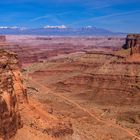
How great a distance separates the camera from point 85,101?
3305 inches

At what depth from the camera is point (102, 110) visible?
7438 cm

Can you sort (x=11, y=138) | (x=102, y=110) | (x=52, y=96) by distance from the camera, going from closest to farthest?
(x=11, y=138) → (x=102, y=110) → (x=52, y=96)

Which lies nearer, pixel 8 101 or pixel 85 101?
pixel 8 101

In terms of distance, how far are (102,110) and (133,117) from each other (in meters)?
6.98

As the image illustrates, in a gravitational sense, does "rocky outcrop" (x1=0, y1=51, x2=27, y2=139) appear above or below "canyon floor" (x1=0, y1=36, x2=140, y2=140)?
above

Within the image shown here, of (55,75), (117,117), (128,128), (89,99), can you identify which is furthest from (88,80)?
(128,128)

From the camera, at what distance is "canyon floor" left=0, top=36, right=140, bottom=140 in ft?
131

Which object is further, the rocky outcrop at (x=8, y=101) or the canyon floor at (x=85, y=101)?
the canyon floor at (x=85, y=101)

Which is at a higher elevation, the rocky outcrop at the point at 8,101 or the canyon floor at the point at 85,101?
the rocky outcrop at the point at 8,101

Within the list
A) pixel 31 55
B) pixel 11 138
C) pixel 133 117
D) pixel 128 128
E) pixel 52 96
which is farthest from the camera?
pixel 31 55

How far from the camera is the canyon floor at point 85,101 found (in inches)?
1577

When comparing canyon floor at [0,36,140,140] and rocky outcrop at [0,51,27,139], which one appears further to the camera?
canyon floor at [0,36,140,140]

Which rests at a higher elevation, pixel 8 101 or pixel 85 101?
pixel 8 101

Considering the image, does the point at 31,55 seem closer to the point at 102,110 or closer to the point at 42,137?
the point at 102,110
